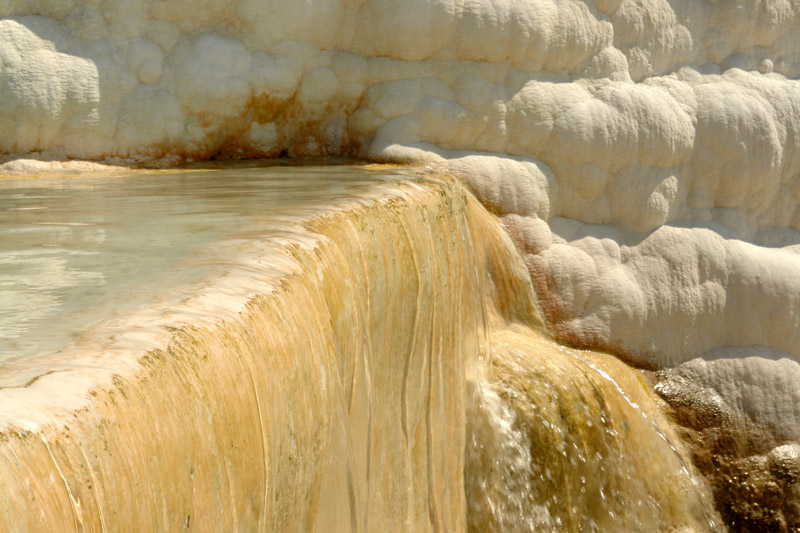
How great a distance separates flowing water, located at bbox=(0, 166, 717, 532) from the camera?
154 centimetres

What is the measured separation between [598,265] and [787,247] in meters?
1.51

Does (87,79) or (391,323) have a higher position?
(87,79)

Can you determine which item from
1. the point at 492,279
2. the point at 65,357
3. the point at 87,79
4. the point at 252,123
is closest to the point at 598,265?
the point at 492,279

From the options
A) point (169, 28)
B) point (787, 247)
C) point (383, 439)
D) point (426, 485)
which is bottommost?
point (426, 485)

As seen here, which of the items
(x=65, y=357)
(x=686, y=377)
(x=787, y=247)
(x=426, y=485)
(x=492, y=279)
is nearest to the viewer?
(x=65, y=357)

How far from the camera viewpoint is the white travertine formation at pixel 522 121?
4.80m

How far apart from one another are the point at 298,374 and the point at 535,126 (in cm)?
330

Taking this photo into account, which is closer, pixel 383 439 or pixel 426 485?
pixel 383 439

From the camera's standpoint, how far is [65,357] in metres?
1.61

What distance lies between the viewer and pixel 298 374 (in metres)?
2.22

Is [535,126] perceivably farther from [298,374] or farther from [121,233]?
[298,374]

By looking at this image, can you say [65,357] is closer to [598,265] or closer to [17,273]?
[17,273]

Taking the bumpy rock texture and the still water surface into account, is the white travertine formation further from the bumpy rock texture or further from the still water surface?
Answer: the still water surface

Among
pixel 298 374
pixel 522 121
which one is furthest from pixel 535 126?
pixel 298 374
